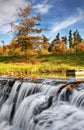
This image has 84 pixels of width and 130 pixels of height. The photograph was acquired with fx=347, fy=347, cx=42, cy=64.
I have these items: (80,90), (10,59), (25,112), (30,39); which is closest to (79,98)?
(80,90)

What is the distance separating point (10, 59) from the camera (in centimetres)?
5388

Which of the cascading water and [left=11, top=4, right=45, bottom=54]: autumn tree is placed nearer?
the cascading water

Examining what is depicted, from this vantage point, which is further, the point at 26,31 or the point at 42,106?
the point at 26,31

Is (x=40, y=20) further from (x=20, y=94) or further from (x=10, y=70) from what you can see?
(x=20, y=94)

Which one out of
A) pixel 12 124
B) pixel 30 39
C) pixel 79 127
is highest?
pixel 30 39

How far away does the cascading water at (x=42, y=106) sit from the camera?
11188mm

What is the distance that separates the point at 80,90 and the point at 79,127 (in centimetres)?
328

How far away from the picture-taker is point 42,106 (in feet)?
43.9

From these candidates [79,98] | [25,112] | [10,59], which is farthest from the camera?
[10,59]

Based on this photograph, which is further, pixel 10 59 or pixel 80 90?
pixel 10 59

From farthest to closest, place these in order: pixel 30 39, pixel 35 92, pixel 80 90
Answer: pixel 30 39 < pixel 35 92 < pixel 80 90

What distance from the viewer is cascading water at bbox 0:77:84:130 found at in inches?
440

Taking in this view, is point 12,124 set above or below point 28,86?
below

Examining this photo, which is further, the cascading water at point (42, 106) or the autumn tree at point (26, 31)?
the autumn tree at point (26, 31)
